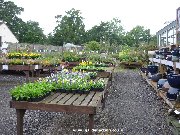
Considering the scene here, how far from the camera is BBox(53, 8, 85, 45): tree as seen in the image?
5441 cm

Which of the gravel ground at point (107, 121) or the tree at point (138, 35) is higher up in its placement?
the tree at point (138, 35)

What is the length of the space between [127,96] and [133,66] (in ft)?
47.2

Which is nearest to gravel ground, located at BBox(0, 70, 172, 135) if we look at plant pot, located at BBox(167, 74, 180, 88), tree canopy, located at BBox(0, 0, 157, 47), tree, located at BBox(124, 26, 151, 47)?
plant pot, located at BBox(167, 74, 180, 88)

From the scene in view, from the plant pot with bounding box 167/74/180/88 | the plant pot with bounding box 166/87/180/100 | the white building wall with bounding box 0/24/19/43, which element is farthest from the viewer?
the white building wall with bounding box 0/24/19/43

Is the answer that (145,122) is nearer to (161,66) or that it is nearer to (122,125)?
(122,125)

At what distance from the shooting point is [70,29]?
55.7 m

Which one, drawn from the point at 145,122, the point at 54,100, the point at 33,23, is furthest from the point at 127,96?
the point at 33,23

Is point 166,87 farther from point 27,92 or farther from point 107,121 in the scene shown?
point 27,92

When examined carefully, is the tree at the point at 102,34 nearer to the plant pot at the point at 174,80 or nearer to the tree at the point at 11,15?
the tree at the point at 11,15

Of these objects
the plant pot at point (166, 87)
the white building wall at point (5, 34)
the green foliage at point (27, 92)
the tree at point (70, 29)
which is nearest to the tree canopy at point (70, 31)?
the tree at point (70, 29)

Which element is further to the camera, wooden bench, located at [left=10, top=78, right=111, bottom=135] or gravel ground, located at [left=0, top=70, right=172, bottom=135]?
gravel ground, located at [left=0, top=70, right=172, bottom=135]

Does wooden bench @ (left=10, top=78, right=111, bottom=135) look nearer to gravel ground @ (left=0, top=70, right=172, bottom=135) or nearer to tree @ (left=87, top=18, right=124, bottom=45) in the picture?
gravel ground @ (left=0, top=70, right=172, bottom=135)

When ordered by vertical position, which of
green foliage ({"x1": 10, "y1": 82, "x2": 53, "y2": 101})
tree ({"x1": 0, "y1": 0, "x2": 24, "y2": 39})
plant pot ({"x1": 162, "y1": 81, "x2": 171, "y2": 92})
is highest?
tree ({"x1": 0, "y1": 0, "x2": 24, "y2": 39})

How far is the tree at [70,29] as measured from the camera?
2142 inches
